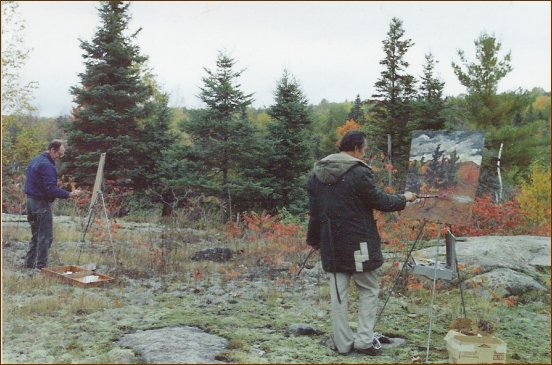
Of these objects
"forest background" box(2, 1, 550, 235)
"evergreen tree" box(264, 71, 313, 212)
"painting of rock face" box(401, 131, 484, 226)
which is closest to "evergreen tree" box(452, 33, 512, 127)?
"forest background" box(2, 1, 550, 235)

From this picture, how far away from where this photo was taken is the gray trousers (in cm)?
420

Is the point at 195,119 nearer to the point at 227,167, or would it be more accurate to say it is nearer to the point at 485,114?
the point at 227,167

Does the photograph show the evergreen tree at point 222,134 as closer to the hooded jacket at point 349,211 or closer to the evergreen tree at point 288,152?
the evergreen tree at point 288,152

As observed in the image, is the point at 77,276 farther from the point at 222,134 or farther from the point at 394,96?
the point at 394,96

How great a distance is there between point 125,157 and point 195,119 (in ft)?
10.3

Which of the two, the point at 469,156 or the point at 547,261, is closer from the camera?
the point at 469,156

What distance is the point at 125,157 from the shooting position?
630 inches

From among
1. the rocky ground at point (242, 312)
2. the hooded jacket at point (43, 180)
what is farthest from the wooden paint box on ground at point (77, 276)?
the hooded jacket at point (43, 180)

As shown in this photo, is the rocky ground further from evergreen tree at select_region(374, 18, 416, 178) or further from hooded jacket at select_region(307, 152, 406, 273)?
evergreen tree at select_region(374, 18, 416, 178)

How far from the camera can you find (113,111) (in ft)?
50.1

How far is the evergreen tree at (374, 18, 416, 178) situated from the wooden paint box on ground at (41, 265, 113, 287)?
13.4m

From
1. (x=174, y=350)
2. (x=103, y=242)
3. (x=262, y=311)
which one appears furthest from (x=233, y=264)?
(x=174, y=350)

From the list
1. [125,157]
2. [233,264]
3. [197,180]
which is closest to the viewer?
[233,264]

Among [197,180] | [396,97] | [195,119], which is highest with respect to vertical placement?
[396,97]
